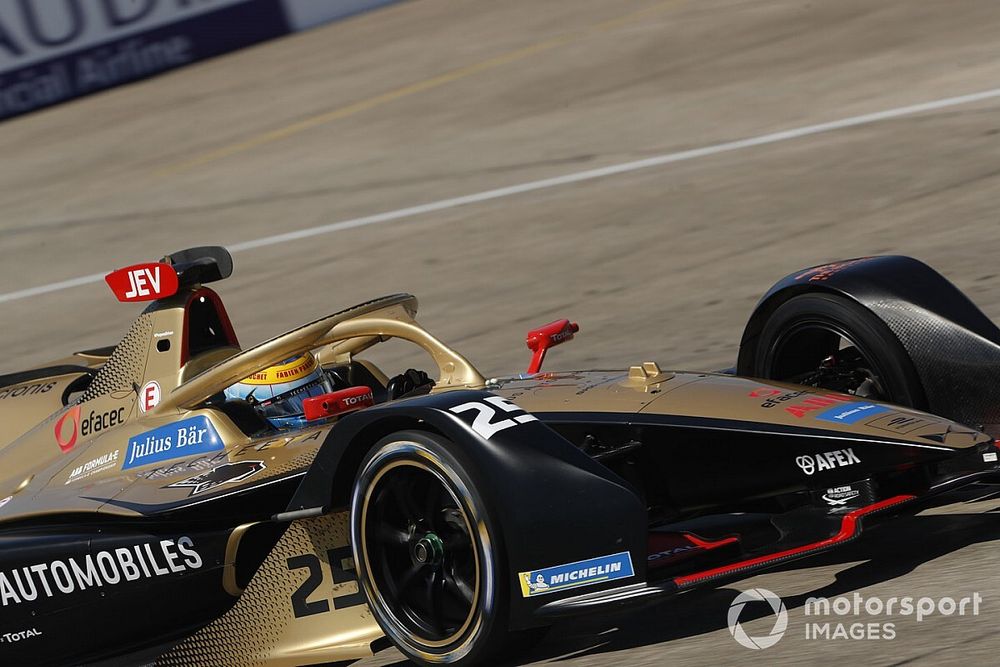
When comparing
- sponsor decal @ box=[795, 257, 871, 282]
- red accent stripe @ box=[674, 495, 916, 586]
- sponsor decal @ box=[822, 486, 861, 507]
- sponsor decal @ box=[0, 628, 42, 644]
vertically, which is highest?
sponsor decal @ box=[795, 257, 871, 282]

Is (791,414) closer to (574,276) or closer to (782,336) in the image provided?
(782,336)

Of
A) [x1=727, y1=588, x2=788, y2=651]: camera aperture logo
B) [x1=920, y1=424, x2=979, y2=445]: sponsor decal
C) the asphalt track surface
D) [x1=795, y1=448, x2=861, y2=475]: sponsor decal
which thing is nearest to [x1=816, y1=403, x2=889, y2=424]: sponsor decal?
[x1=795, y1=448, x2=861, y2=475]: sponsor decal

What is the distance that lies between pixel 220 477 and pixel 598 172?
9.95 meters

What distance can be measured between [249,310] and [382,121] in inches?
252

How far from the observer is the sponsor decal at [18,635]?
574 centimetres

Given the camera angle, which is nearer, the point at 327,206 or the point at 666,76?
the point at 327,206

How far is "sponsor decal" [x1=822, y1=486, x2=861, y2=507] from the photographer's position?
5.32 metres

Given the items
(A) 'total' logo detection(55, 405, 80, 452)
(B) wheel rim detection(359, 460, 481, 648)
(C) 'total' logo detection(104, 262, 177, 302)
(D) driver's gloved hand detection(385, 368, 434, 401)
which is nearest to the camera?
(B) wheel rim detection(359, 460, 481, 648)

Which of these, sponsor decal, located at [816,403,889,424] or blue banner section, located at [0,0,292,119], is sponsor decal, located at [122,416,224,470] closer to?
sponsor decal, located at [816,403,889,424]

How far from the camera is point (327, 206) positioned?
15.7m

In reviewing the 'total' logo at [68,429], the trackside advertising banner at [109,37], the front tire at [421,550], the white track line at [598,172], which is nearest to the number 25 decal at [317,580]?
the front tire at [421,550]

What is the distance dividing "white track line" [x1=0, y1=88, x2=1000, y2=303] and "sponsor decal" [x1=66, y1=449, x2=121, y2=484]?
28.4 feet

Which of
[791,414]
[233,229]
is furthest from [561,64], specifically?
[791,414]

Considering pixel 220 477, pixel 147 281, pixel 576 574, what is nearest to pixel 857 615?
pixel 576 574
